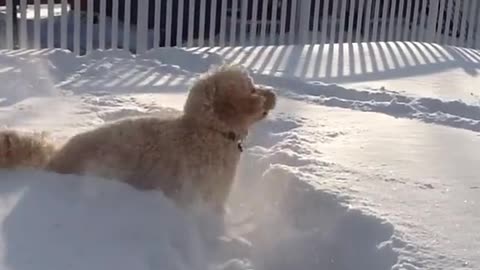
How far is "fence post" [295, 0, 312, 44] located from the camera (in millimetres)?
9750

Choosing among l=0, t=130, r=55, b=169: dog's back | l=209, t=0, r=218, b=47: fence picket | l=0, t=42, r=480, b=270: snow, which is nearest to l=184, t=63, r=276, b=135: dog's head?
l=0, t=42, r=480, b=270: snow

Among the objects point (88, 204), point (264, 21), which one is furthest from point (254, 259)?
point (264, 21)

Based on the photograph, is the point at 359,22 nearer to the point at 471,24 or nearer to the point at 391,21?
the point at 391,21

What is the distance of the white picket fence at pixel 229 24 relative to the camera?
26.0ft

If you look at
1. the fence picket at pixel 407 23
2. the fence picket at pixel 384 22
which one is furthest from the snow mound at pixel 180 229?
the fence picket at pixel 407 23

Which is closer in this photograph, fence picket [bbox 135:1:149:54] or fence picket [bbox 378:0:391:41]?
fence picket [bbox 135:1:149:54]

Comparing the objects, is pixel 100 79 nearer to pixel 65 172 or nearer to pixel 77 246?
pixel 65 172

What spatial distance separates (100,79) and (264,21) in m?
3.78

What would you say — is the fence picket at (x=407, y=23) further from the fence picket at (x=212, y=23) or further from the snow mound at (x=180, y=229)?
the snow mound at (x=180, y=229)

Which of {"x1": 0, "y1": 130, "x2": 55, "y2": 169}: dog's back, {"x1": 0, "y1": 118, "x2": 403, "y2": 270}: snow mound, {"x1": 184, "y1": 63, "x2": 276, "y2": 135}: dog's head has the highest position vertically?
{"x1": 184, "y1": 63, "x2": 276, "y2": 135}: dog's head

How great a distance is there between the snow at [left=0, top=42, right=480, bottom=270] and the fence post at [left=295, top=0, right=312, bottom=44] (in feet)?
9.93

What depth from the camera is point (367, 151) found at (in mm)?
4531

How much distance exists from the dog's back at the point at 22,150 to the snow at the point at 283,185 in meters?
0.08

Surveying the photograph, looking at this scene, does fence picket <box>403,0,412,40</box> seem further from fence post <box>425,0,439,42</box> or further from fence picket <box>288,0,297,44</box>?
fence picket <box>288,0,297,44</box>
